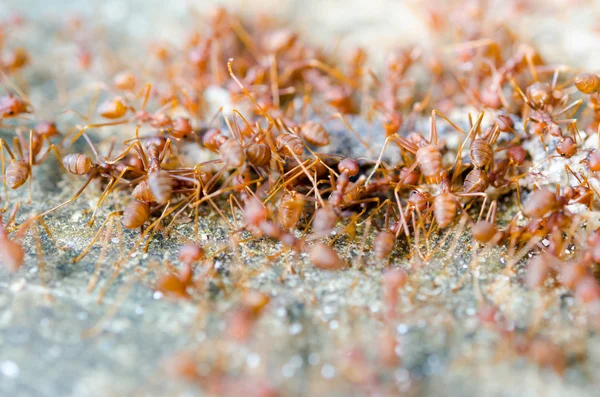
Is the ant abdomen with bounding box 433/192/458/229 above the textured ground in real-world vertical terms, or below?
above

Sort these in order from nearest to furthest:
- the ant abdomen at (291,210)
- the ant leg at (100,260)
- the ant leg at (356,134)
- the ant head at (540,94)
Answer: the ant leg at (100,260) → the ant abdomen at (291,210) → the ant head at (540,94) → the ant leg at (356,134)

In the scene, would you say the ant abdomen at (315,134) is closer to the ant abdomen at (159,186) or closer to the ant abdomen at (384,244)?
the ant abdomen at (384,244)

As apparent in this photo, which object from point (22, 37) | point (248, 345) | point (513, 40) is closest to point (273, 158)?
point (248, 345)

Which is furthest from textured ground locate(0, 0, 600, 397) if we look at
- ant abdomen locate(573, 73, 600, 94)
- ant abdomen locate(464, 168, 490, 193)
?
ant abdomen locate(573, 73, 600, 94)

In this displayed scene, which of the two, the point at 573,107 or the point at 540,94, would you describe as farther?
the point at 573,107

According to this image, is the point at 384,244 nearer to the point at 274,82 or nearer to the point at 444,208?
the point at 444,208

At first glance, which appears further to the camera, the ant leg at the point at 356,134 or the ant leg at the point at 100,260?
the ant leg at the point at 356,134

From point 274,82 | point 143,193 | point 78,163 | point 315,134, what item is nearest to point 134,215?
point 143,193

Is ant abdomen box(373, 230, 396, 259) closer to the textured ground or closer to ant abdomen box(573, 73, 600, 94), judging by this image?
the textured ground

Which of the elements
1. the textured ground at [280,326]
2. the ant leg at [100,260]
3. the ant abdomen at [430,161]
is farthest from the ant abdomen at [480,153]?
the ant leg at [100,260]

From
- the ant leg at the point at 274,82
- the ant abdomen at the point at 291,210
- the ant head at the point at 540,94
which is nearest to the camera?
the ant abdomen at the point at 291,210
